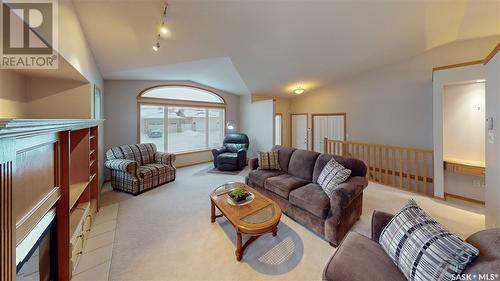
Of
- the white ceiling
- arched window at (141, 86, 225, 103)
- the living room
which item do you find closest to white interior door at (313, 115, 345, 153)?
the living room

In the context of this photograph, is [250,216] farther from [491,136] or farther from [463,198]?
[463,198]

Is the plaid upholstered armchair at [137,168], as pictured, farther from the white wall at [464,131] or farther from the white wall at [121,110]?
the white wall at [464,131]

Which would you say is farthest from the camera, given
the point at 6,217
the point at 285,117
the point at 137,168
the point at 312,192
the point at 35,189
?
the point at 285,117

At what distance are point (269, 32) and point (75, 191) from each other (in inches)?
138

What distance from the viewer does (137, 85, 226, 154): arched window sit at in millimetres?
5254

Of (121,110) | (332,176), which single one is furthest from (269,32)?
(121,110)

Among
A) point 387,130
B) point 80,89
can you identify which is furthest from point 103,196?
point 387,130

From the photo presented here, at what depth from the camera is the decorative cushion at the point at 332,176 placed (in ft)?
8.08

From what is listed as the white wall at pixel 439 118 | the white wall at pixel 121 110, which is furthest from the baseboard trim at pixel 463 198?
the white wall at pixel 121 110

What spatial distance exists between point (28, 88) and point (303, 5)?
149 inches

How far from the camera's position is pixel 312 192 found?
100 inches

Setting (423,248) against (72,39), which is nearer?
(423,248)

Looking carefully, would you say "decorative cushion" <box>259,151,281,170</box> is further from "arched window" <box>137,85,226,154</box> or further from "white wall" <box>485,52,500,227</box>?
"arched window" <box>137,85,226,154</box>

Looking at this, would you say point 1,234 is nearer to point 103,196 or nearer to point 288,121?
point 103,196
